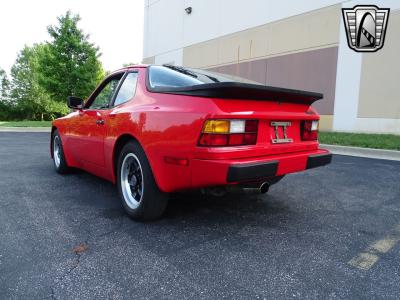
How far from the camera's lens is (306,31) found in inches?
528

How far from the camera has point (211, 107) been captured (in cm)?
230

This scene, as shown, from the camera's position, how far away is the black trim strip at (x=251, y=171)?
2.24 m

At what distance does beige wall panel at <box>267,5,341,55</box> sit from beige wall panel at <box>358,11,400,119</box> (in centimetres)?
191

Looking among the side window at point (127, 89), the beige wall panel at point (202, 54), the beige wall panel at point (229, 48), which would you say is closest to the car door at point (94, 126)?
the side window at point (127, 89)

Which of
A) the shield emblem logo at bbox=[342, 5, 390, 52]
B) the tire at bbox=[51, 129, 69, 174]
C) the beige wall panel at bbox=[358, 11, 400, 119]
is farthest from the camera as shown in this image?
the shield emblem logo at bbox=[342, 5, 390, 52]

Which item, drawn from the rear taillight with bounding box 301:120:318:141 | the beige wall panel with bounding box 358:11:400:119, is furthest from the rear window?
the beige wall panel with bounding box 358:11:400:119

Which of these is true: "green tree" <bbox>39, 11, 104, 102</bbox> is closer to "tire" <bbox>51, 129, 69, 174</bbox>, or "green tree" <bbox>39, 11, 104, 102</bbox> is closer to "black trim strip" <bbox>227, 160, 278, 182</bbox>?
"tire" <bbox>51, 129, 69, 174</bbox>

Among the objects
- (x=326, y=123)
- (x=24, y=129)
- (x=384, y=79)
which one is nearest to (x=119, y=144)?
(x=384, y=79)

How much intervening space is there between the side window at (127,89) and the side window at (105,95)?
20 centimetres

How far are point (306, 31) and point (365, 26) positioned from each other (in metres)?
2.38

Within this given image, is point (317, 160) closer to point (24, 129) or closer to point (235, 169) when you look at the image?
point (235, 169)

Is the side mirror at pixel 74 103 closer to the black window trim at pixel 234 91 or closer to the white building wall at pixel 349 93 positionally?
the black window trim at pixel 234 91

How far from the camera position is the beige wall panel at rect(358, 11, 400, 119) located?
35.2 ft

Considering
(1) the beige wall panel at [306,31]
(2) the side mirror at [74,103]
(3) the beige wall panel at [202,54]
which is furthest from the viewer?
(3) the beige wall panel at [202,54]
